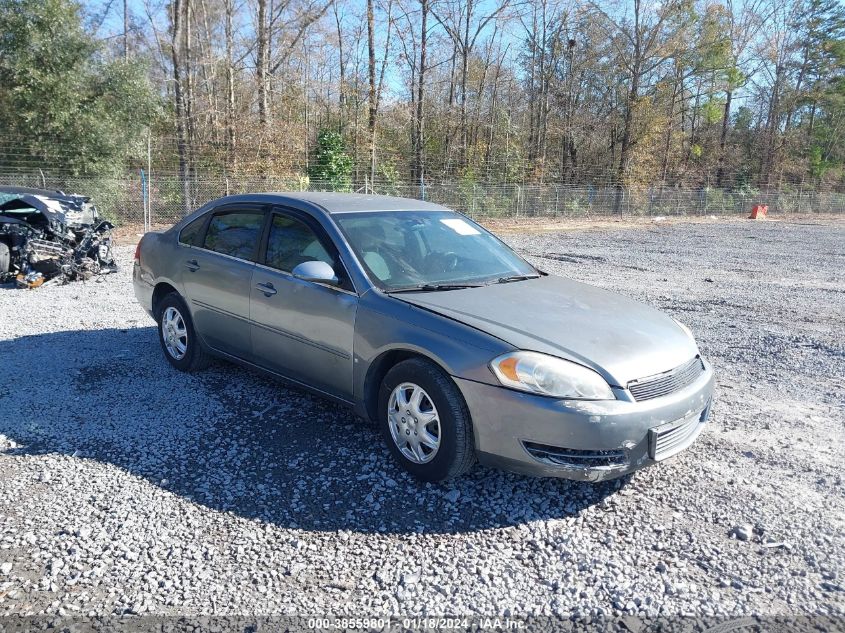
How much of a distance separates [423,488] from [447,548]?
1.84 feet

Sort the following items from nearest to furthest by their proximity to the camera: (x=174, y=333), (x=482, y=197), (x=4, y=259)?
(x=174, y=333), (x=4, y=259), (x=482, y=197)

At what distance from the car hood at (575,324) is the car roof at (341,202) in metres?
1.08

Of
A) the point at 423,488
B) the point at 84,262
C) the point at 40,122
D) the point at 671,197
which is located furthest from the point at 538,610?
the point at 671,197

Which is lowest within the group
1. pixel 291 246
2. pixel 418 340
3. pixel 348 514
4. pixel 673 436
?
pixel 348 514

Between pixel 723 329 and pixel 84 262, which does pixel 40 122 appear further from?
pixel 723 329

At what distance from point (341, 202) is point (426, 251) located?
2.69 feet

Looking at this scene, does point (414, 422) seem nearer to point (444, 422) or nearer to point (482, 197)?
point (444, 422)

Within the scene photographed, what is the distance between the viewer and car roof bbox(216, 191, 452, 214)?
4699mm

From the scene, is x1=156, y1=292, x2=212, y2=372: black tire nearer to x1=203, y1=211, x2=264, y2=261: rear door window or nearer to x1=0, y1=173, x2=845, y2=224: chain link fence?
x1=203, y1=211, x2=264, y2=261: rear door window

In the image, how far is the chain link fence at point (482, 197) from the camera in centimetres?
1692

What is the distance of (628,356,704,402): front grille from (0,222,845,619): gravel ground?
63 cm

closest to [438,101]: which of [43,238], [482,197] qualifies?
[482,197]

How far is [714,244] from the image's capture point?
64.3 feet

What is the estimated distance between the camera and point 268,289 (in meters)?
4.57
